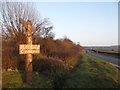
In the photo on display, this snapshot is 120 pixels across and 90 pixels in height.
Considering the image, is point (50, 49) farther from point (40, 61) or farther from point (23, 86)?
point (23, 86)

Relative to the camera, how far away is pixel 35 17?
18766mm

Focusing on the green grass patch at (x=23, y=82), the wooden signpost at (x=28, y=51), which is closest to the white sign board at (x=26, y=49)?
the wooden signpost at (x=28, y=51)

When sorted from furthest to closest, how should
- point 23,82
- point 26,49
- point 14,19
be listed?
1. point 14,19
2. point 23,82
3. point 26,49

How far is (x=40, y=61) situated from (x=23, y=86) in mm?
3497

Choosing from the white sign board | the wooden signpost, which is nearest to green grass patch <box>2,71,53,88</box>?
the wooden signpost

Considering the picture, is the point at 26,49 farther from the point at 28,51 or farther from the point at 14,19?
the point at 14,19

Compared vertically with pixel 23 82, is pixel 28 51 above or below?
above

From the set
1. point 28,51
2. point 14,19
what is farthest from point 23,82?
point 14,19

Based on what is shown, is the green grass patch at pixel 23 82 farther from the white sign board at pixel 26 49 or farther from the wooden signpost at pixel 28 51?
the white sign board at pixel 26 49

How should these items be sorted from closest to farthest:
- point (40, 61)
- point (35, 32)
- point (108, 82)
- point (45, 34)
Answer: point (108, 82) < point (40, 61) < point (35, 32) < point (45, 34)

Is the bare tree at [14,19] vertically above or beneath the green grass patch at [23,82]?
above

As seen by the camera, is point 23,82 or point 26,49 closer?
point 26,49

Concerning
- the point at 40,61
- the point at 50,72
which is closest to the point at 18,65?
the point at 40,61

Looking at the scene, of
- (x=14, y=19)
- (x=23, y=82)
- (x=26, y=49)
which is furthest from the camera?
(x=14, y=19)
